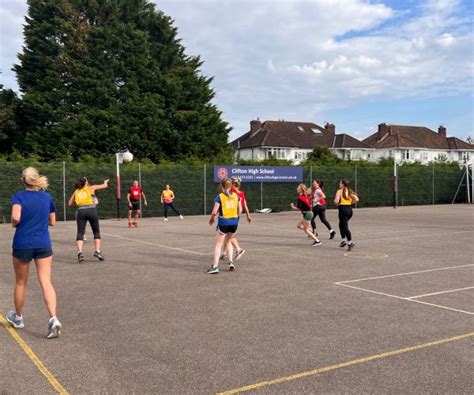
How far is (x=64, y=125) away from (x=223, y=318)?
32737 mm

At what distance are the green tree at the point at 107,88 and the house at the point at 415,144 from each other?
48.0m

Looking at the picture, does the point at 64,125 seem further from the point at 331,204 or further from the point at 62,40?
the point at 331,204

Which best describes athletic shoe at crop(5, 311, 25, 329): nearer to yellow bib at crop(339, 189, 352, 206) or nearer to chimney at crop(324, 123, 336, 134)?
yellow bib at crop(339, 189, 352, 206)

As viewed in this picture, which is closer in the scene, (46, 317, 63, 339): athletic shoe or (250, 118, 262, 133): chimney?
(46, 317, 63, 339): athletic shoe

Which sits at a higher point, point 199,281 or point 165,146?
point 165,146

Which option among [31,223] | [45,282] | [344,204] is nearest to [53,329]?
[45,282]

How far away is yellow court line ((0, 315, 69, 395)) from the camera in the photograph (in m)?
4.17

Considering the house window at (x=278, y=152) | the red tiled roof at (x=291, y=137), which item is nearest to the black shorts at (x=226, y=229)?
the red tiled roof at (x=291, y=137)

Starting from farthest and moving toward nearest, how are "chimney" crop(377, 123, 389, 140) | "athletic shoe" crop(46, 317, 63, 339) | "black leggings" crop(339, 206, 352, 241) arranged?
"chimney" crop(377, 123, 389, 140) → "black leggings" crop(339, 206, 352, 241) → "athletic shoe" crop(46, 317, 63, 339)

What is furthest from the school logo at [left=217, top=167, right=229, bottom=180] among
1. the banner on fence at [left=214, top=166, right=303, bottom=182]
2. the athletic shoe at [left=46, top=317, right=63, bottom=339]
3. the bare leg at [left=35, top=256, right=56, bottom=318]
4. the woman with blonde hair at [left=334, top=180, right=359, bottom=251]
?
the athletic shoe at [left=46, top=317, right=63, bottom=339]

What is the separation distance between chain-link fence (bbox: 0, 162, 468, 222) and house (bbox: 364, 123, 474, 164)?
45.0 m

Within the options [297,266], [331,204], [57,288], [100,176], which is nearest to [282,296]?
[297,266]

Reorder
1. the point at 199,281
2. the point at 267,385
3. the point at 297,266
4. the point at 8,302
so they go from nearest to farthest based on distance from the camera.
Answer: the point at 267,385 < the point at 8,302 < the point at 199,281 < the point at 297,266

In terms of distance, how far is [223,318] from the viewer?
20.3 ft
